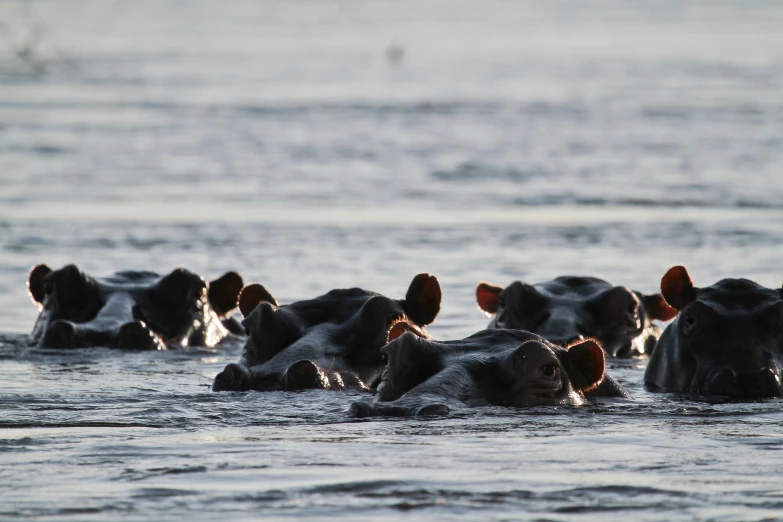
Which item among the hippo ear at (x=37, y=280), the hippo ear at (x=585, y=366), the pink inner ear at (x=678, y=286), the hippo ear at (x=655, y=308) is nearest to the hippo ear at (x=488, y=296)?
the hippo ear at (x=655, y=308)

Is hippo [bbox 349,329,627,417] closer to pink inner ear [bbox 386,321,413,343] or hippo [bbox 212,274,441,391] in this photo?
pink inner ear [bbox 386,321,413,343]

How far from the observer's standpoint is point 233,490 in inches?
267

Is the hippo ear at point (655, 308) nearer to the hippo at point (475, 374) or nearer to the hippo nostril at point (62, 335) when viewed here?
the hippo at point (475, 374)

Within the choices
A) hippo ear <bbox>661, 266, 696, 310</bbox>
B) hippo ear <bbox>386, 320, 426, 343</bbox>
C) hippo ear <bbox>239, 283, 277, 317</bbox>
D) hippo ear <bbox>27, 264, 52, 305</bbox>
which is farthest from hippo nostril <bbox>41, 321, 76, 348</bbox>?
hippo ear <bbox>661, 266, 696, 310</bbox>

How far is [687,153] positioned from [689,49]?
28203mm

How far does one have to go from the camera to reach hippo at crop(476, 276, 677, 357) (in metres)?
11.6

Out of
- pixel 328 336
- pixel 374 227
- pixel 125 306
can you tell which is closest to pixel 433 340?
pixel 328 336

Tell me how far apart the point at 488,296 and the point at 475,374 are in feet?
14.9

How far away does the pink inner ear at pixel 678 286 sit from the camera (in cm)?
1023

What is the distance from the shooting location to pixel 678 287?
1026cm

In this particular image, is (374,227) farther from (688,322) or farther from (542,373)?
(542,373)

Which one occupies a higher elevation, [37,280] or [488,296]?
[37,280]

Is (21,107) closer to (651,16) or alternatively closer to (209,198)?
(209,198)

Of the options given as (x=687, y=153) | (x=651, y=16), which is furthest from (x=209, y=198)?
(x=651, y=16)
